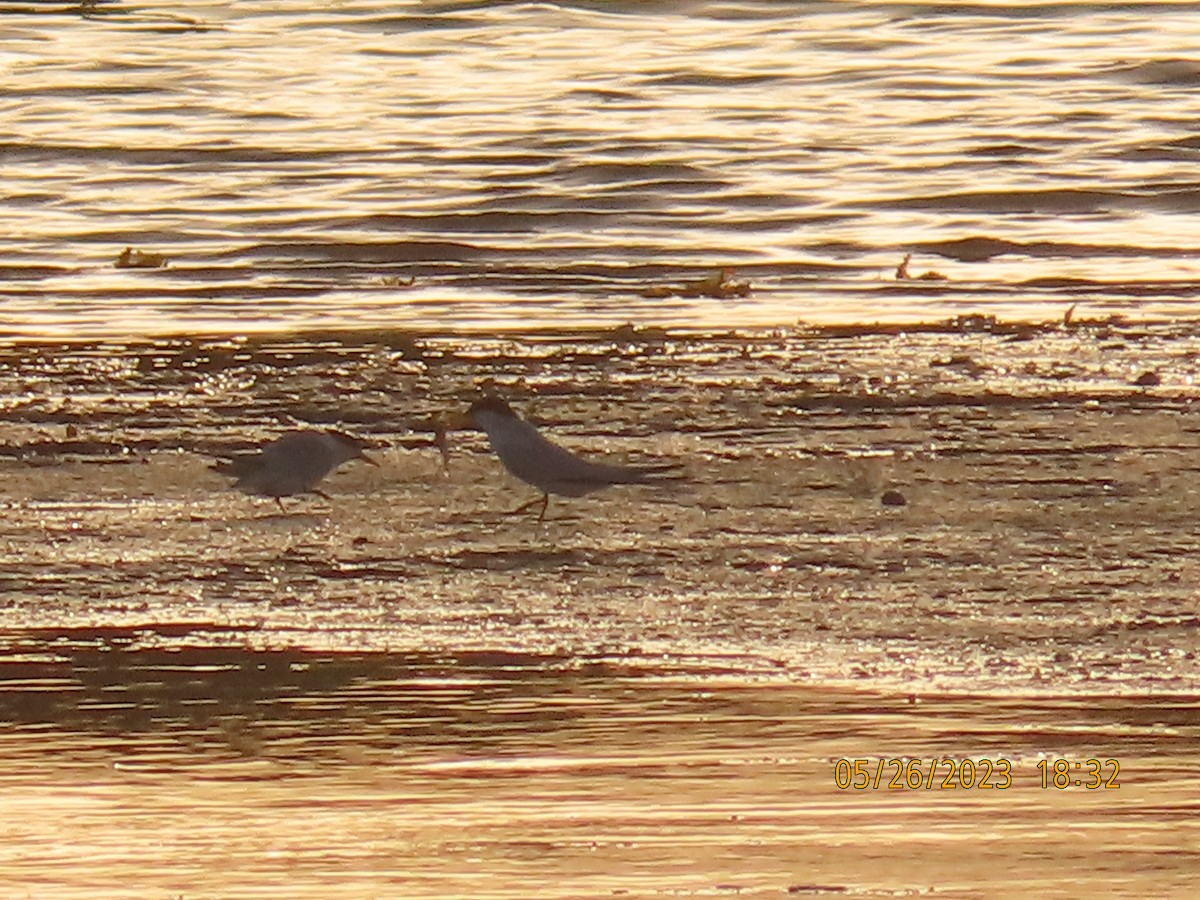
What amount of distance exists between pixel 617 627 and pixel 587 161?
817 cm

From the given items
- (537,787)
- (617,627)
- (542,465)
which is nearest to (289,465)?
(542,465)

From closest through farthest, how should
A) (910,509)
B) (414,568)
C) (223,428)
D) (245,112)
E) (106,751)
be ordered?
(106,751), (414,568), (910,509), (223,428), (245,112)

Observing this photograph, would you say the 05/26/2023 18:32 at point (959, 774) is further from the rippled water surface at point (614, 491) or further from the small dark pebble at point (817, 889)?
the small dark pebble at point (817, 889)

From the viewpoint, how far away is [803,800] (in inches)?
161

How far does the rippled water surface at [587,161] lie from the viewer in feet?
34.2

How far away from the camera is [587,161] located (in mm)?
13266

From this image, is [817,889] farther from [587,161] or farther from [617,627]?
[587,161]

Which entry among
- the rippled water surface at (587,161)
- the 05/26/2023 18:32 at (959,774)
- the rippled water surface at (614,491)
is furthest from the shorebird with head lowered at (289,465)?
the rippled water surface at (587,161)

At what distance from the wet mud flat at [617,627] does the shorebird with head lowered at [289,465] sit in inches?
4.0

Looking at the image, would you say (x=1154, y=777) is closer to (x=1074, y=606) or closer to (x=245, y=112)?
(x=1074, y=606)

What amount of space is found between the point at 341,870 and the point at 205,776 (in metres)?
0.64

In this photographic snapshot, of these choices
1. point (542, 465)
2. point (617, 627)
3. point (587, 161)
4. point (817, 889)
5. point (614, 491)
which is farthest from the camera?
point (587, 161)

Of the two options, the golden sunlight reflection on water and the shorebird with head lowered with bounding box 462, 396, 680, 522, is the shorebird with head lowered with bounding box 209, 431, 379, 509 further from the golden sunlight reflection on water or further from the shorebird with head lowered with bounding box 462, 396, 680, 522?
the golden sunlight reflection on water

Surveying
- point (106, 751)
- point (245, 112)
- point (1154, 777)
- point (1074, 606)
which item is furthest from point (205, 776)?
point (245, 112)
